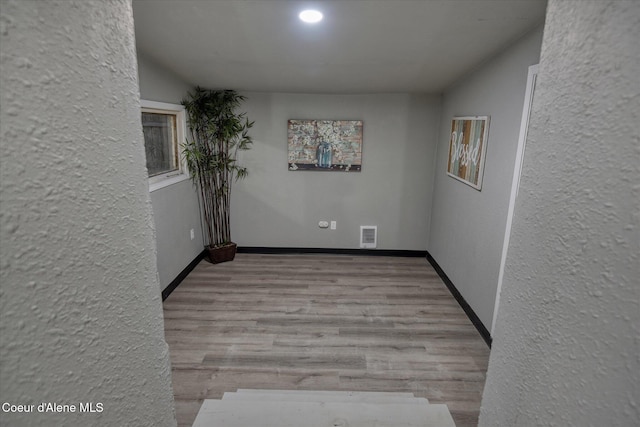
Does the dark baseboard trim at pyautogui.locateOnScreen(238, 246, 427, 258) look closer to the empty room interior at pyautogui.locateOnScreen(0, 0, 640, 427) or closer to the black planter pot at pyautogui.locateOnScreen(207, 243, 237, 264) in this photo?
the empty room interior at pyautogui.locateOnScreen(0, 0, 640, 427)

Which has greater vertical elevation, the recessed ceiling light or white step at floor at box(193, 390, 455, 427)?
the recessed ceiling light

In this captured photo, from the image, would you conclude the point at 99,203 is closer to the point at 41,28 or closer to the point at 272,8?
the point at 41,28

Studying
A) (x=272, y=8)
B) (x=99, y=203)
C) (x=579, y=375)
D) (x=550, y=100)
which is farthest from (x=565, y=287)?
(x=272, y=8)

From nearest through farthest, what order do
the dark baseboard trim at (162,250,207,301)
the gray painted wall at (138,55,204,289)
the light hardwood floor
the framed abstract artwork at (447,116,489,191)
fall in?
the light hardwood floor → the framed abstract artwork at (447,116,489,191) → the gray painted wall at (138,55,204,289) → the dark baseboard trim at (162,250,207,301)

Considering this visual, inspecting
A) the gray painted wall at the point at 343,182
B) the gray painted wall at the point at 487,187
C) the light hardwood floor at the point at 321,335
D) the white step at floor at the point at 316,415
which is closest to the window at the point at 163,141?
the gray painted wall at the point at 343,182

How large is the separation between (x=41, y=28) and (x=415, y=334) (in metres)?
2.83

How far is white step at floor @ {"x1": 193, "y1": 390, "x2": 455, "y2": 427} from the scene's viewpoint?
3.92 feet

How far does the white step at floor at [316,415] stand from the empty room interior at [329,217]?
11 millimetres

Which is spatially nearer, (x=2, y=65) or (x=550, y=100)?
(x=2, y=65)

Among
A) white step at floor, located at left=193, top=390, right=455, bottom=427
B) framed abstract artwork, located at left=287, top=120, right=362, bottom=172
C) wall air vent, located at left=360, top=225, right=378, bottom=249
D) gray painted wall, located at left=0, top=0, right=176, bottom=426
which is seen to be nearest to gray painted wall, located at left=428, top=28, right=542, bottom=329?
wall air vent, located at left=360, top=225, right=378, bottom=249

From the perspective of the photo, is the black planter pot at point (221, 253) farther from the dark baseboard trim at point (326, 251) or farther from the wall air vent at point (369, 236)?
the wall air vent at point (369, 236)

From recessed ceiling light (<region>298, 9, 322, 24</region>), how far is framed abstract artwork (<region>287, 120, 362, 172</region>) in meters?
2.34

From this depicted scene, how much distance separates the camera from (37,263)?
0.37 meters

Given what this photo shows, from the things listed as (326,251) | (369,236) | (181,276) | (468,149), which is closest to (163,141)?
(181,276)
